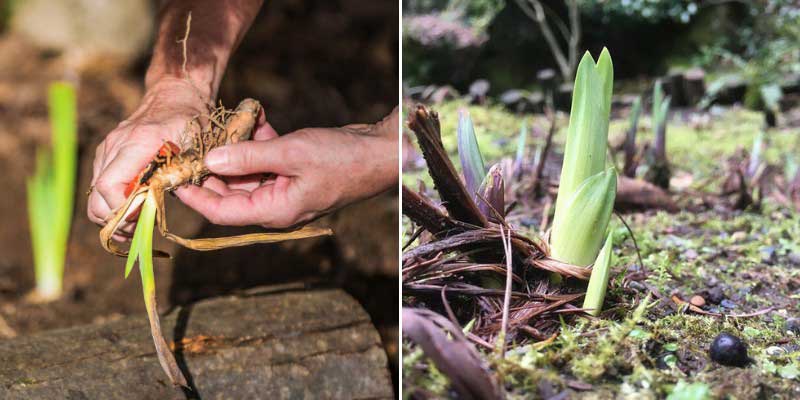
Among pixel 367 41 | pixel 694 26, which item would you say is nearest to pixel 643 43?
pixel 694 26

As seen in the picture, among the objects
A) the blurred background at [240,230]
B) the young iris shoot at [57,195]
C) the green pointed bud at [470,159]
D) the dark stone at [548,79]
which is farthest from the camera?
the blurred background at [240,230]

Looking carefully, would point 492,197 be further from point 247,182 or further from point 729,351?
point 247,182

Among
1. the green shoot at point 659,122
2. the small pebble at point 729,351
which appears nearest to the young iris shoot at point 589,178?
the small pebble at point 729,351

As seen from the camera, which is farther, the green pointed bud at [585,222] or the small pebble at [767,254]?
the small pebble at [767,254]

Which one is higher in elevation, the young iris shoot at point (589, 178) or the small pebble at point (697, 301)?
the young iris shoot at point (589, 178)

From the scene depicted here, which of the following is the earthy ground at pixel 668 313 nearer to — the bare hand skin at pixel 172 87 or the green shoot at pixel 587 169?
the green shoot at pixel 587 169

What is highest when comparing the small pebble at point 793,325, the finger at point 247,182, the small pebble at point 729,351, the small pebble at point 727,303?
the finger at point 247,182

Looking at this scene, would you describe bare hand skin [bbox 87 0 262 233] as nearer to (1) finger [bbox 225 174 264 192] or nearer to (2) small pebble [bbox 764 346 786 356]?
(1) finger [bbox 225 174 264 192]
